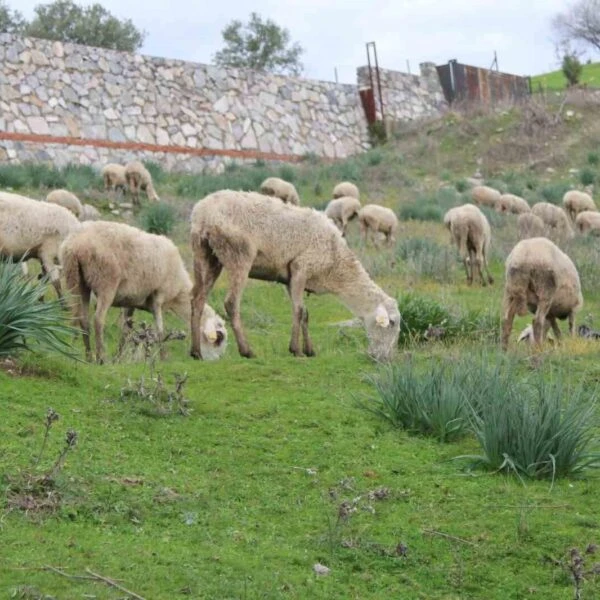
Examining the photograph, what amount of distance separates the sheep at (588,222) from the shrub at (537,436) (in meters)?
17.6

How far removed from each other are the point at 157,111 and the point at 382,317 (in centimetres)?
2123

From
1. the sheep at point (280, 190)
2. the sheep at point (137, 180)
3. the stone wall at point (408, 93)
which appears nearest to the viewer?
the sheep at point (137, 180)

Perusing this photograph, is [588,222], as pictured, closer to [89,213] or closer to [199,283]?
[89,213]

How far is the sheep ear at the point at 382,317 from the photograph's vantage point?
1180 cm

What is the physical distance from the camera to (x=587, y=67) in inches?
2613

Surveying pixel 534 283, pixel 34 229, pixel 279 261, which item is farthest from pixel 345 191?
pixel 279 261

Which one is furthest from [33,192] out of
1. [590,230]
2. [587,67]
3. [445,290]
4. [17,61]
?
[587,67]

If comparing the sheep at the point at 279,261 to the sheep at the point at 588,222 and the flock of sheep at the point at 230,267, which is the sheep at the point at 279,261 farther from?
the sheep at the point at 588,222

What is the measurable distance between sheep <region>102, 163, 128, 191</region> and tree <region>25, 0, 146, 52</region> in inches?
984

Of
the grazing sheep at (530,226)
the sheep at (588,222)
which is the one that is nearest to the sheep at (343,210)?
the grazing sheep at (530,226)

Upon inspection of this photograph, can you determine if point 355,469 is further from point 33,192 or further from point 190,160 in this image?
point 190,160

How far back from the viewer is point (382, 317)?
465 inches

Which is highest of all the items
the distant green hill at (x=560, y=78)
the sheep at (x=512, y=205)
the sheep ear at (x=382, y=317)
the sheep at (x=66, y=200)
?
the distant green hill at (x=560, y=78)

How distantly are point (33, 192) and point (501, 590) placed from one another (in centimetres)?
1819
